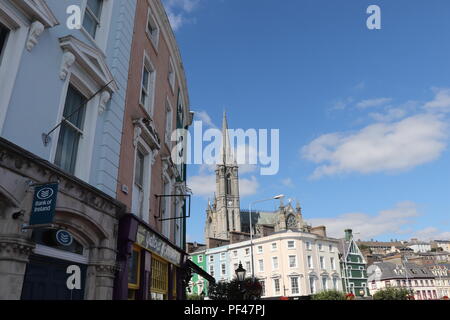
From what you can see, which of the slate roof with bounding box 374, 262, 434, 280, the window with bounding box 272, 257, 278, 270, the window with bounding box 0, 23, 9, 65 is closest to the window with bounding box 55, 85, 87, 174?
the window with bounding box 0, 23, 9, 65

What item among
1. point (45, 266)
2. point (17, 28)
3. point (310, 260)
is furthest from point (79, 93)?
point (310, 260)

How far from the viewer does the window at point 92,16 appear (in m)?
9.31

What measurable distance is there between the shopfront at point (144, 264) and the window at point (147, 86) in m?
4.68

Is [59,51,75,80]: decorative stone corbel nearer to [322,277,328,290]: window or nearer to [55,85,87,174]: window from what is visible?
[55,85,87,174]: window

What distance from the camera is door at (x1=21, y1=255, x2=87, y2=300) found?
19.9ft

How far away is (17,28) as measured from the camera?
6.52 metres

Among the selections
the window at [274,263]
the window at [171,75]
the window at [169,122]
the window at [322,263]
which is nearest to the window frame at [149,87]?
the window at [169,122]

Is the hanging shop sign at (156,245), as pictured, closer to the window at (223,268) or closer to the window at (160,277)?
the window at (160,277)

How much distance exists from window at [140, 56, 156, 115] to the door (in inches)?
266

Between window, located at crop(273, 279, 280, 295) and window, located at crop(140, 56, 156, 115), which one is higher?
window, located at crop(140, 56, 156, 115)

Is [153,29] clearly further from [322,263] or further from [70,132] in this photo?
[322,263]

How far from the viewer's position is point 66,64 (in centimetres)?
771

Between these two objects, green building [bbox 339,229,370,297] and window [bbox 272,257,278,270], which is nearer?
window [bbox 272,257,278,270]
